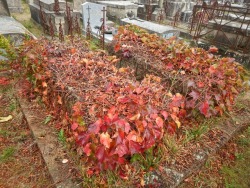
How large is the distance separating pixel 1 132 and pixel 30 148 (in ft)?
1.93

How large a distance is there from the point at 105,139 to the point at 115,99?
0.55 m

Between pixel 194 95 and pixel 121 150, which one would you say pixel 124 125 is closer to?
pixel 121 150

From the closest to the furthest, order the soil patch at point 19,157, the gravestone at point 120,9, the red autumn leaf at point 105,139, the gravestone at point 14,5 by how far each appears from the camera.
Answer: the red autumn leaf at point 105,139 → the soil patch at point 19,157 → the gravestone at point 120,9 → the gravestone at point 14,5

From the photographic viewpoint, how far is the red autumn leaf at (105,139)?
1.78 meters

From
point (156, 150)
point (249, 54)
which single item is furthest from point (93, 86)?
point (249, 54)

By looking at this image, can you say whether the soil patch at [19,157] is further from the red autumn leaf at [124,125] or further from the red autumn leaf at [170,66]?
the red autumn leaf at [170,66]

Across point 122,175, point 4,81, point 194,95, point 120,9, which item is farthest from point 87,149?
point 120,9

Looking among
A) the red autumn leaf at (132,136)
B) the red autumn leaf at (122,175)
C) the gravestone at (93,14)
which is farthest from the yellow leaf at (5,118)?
the gravestone at (93,14)

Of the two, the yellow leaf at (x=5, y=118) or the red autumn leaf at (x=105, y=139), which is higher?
the red autumn leaf at (x=105, y=139)

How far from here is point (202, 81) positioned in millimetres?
2891

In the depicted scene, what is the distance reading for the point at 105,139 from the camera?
1.80 m

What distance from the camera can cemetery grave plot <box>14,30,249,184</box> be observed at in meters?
1.92

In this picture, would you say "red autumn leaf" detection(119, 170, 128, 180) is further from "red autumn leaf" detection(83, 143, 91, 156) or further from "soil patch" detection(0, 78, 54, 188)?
"soil patch" detection(0, 78, 54, 188)

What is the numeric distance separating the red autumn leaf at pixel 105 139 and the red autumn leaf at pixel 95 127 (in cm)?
8
